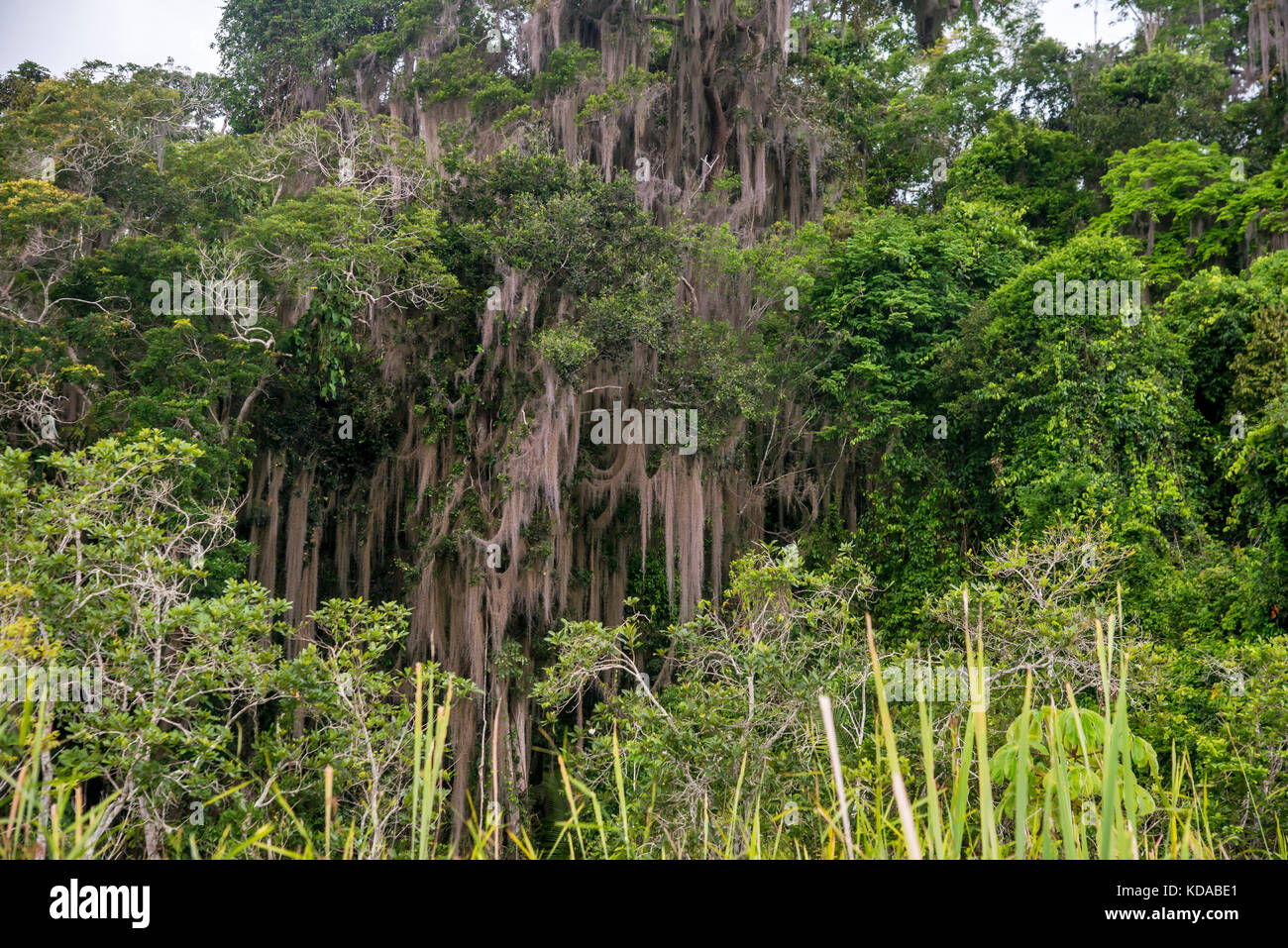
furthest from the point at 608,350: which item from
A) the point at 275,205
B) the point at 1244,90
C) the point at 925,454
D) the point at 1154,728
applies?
the point at 1244,90

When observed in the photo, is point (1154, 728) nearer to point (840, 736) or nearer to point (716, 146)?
point (840, 736)

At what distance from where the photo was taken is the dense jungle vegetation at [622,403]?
337 inches

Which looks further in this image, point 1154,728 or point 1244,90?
point 1244,90

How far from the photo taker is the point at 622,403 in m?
15.0

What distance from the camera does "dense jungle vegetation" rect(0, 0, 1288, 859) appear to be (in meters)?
8.57

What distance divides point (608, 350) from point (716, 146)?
22.7 ft

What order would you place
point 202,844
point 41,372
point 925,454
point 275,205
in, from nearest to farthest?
1. point 202,844
2. point 41,372
3. point 275,205
4. point 925,454

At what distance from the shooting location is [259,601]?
8984mm

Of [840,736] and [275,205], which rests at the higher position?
[275,205]

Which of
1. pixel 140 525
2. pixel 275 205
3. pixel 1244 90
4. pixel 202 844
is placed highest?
pixel 1244 90

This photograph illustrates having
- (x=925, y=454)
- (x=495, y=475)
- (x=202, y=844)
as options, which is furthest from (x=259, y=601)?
(x=925, y=454)

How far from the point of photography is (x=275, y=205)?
44.5 feet
